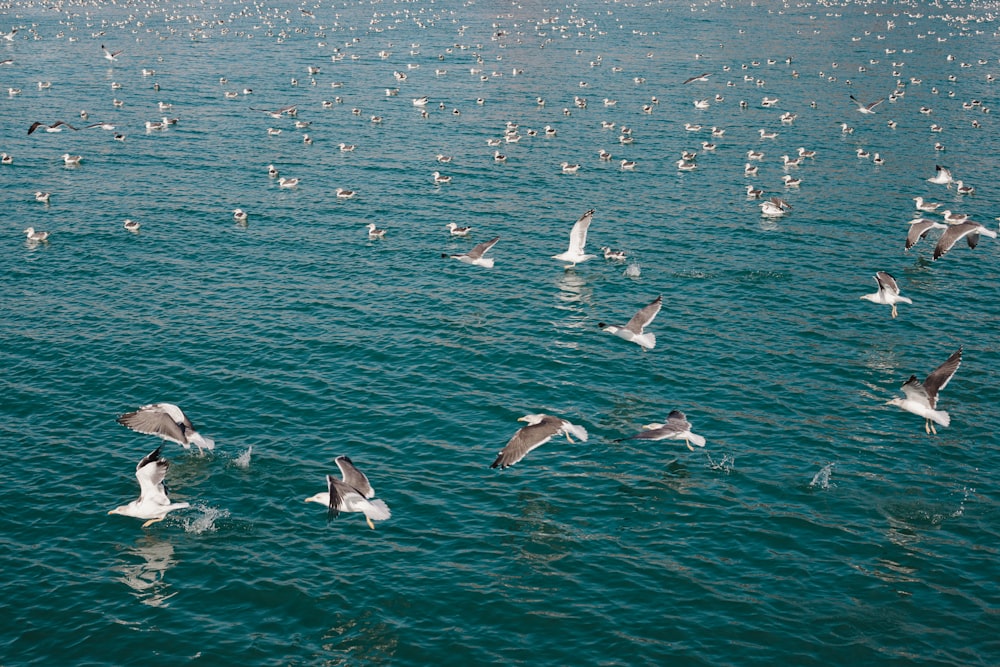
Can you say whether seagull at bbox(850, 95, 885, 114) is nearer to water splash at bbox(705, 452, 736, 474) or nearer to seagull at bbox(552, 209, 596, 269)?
seagull at bbox(552, 209, 596, 269)

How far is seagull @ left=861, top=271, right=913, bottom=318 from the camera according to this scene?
126 ft

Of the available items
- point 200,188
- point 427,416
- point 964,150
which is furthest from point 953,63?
point 427,416

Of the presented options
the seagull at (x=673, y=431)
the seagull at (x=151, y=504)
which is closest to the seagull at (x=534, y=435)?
the seagull at (x=673, y=431)

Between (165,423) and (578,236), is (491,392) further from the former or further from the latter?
(578,236)

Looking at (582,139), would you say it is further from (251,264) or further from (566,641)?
(566,641)

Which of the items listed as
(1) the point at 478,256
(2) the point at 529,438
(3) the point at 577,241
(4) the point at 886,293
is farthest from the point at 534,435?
(4) the point at 886,293

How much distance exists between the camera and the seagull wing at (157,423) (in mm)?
27438

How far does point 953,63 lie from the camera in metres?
110

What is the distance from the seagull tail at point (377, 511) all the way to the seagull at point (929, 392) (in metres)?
17.6

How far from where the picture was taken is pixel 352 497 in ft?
79.2

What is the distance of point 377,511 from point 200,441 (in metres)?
7.60

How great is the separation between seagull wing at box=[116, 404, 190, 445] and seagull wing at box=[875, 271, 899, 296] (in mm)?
30109

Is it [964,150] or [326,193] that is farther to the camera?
[964,150]

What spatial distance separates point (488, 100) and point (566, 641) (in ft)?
245
